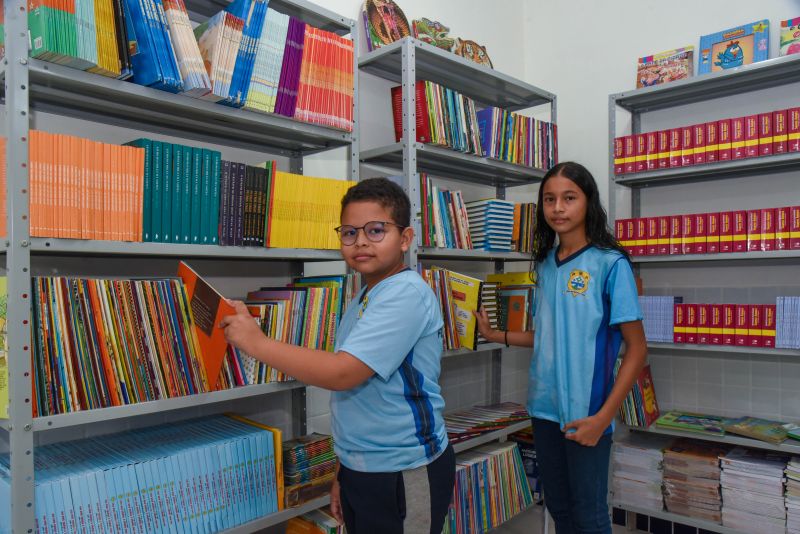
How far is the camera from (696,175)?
281 centimetres

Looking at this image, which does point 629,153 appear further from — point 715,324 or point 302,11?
point 302,11

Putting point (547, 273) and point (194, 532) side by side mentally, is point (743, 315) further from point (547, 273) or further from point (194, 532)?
point (194, 532)

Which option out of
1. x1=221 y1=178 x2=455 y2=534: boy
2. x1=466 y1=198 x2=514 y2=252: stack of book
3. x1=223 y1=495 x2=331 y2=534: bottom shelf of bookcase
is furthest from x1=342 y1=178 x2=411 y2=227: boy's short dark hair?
x1=466 y1=198 x2=514 y2=252: stack of book

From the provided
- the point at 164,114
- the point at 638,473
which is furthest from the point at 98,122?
the point at 638,473

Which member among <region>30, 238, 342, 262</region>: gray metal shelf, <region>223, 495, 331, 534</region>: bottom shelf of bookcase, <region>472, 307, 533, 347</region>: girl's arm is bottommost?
Result: <region>223, 495, 331, 534</region>: bottom shelf of bookcase

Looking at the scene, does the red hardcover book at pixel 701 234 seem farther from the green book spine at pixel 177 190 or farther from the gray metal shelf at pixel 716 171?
the green book spine at pixel 177 190

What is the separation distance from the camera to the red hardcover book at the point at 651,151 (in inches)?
108

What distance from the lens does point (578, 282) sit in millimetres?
1760

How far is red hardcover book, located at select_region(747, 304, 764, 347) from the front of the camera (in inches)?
96.2

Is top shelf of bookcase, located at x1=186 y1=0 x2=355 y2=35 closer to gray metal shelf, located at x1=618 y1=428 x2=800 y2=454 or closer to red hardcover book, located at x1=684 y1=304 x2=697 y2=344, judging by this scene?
red hardcover book, located at x1=684 y1=304 x2=697 y2=344

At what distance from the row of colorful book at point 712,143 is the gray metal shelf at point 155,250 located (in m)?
1.71

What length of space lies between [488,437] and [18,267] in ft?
6.27

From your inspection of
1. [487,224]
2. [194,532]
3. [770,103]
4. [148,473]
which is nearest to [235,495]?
[194,532]

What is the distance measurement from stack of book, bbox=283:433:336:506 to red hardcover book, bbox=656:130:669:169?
1975 mm
